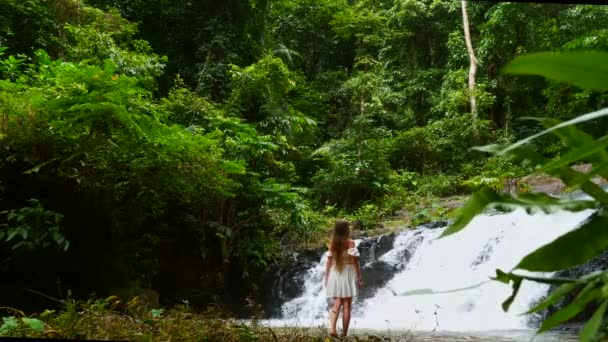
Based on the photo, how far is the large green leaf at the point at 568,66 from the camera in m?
0.42

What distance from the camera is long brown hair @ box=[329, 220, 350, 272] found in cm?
468

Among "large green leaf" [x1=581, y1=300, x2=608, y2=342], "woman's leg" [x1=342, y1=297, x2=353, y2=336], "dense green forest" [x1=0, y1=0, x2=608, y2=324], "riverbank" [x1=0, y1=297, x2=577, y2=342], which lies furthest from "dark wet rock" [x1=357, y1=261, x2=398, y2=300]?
"large green leaf" [x1=581, y1=300, x2=608, y2=342]

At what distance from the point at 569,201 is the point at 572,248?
0.26ft

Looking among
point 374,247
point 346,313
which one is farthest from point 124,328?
point 374,247

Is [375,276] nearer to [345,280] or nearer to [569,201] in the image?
[345,280]

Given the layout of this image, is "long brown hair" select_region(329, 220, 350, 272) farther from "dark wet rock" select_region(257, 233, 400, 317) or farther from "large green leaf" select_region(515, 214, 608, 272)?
"large green leaf" select_region(515, 214, 608, 272)

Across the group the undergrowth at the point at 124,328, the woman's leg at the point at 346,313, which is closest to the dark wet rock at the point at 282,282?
the woman's leg at the point at 346,313

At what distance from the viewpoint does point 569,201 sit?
1.85ft

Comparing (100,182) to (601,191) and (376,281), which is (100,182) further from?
(601,191)

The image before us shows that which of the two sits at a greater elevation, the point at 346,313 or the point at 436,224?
the point at 436,224

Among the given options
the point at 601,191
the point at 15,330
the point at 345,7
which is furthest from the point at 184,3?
the point at 601,191

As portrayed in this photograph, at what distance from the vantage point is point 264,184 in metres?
8.16

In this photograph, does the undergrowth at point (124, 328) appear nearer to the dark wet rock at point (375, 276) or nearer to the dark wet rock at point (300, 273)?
the dark wet rock at point (375, 276)

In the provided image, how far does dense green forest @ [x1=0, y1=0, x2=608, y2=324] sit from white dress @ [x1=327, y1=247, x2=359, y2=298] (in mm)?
2187
